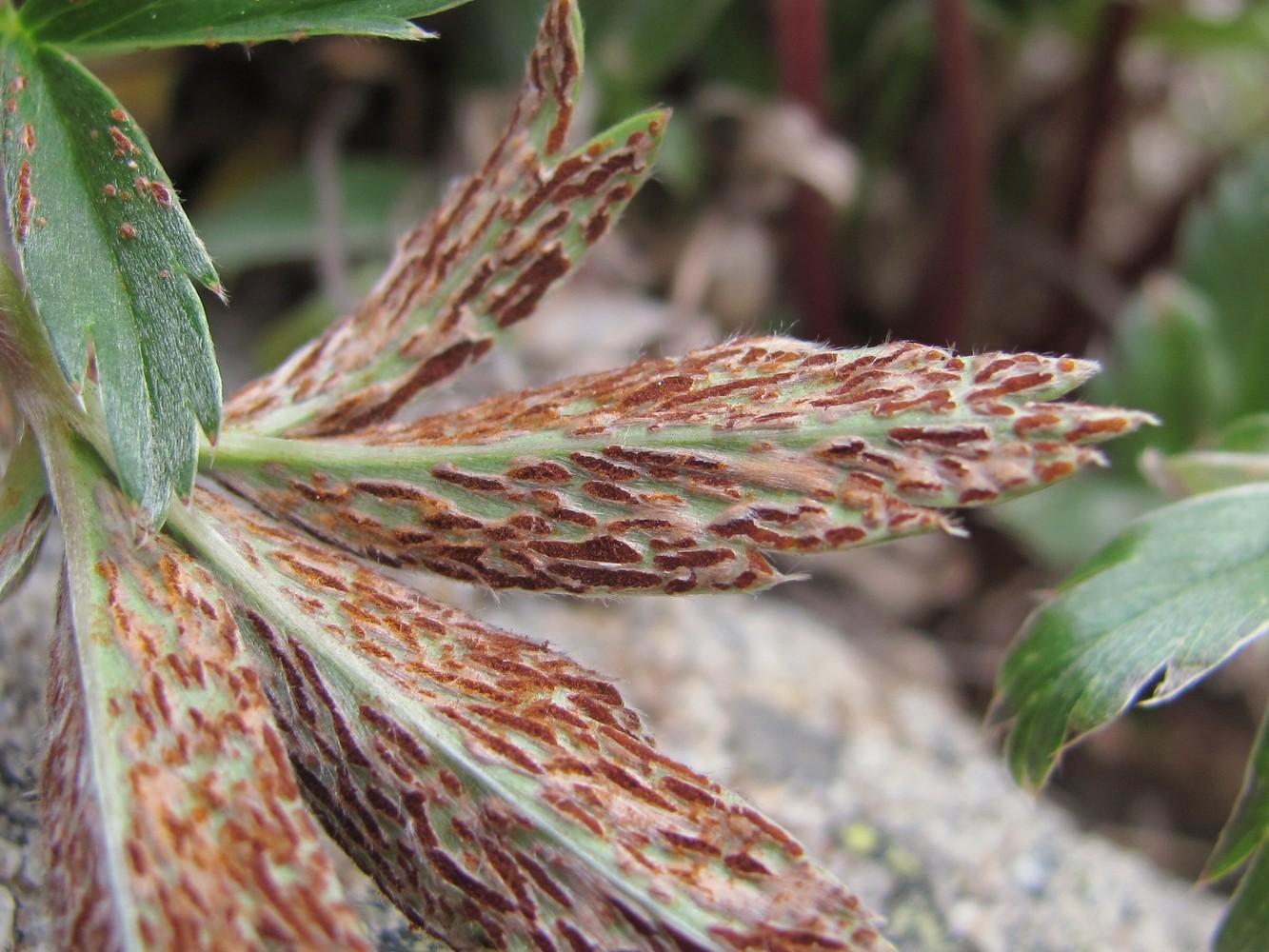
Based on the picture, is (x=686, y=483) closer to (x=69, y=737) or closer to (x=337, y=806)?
(x=337, y=806)

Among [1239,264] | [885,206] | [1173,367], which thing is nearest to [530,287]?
[1173,367]

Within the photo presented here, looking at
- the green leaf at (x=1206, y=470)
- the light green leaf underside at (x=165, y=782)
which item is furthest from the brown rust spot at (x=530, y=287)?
the green leaf at (x=1206, y=470)

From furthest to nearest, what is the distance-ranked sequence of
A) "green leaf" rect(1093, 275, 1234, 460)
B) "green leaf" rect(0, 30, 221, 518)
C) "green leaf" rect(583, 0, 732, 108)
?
1. "green leaf" rect(583, 0, 732, 108)
2. "green leaf" rect(1093, 275, 1234, 460)
3. "green leaf" rect(0, 30, 221, 518)

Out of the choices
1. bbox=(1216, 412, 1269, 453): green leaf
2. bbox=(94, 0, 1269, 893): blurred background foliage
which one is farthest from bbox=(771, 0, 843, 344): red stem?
bbox=(1216, 412, 1269, 453): green leaf

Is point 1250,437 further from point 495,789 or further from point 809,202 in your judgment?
point 809,202

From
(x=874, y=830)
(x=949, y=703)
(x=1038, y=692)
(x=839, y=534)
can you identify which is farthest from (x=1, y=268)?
(x=949, y=703)

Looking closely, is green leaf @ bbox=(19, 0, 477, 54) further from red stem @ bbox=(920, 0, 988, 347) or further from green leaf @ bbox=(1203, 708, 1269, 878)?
red stem @ bbox=(920, 0, 988, 347)
